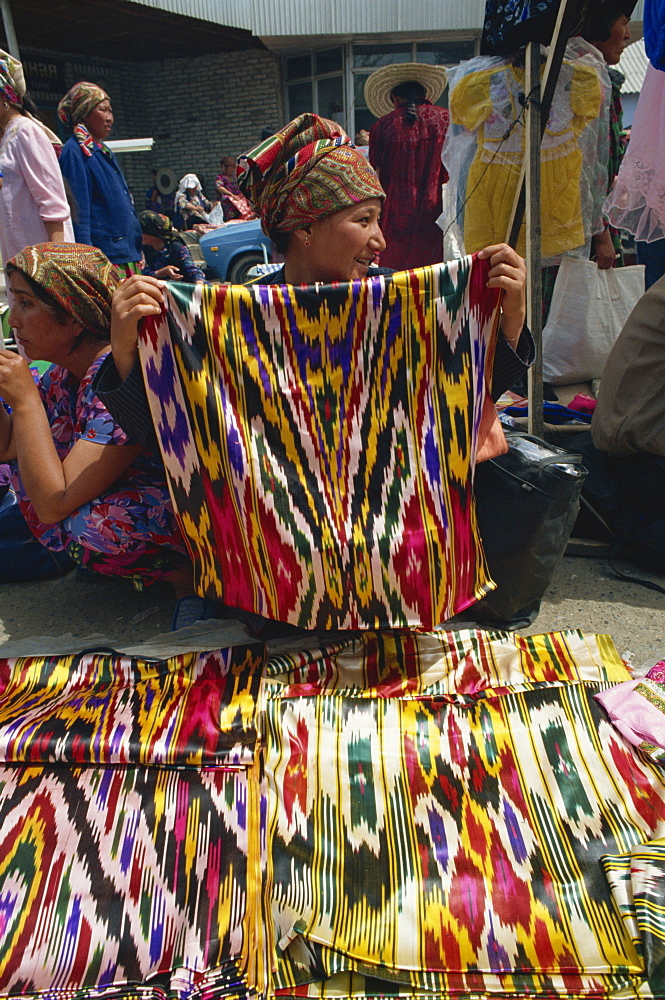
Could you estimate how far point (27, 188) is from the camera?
3699 millimetres

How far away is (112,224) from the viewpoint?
451cm

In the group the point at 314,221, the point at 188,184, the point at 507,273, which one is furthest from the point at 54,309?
the point at 188,184

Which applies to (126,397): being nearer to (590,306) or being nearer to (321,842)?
(321,842)

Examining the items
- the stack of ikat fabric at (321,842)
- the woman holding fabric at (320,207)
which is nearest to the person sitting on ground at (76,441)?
the woman holding fabric at (320,207)

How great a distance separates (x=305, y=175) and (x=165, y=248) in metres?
5.34

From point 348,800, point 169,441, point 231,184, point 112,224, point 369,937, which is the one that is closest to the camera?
point 369,937

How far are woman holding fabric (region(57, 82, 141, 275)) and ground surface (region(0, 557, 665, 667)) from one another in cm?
256

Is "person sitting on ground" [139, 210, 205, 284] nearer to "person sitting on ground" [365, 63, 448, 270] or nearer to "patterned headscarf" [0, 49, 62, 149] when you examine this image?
"person sitting on ground" [365, 63, 448, 270]

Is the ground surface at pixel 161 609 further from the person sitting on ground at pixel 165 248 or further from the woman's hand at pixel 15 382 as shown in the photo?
the person sitting on ground at pixel 165 248

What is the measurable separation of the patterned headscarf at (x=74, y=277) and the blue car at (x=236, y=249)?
725 cm

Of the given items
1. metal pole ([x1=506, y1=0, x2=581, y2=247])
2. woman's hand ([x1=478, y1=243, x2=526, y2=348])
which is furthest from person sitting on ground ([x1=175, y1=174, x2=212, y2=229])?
woman's hand ([x1=478, y1=243, x2=526, y2=348])

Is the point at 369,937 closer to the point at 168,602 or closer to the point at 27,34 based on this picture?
the point at 168,602

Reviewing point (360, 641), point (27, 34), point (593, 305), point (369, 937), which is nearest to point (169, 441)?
point (360, 641)

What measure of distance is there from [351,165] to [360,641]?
1519 millimetres
